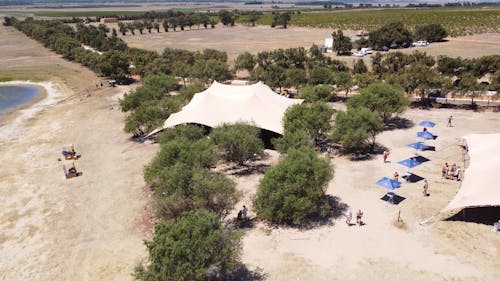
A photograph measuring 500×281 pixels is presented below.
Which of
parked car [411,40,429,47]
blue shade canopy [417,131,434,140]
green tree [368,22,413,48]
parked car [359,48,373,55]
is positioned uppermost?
green tree [368,22,413,48]

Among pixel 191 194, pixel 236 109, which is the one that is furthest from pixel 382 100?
pixel 191 194

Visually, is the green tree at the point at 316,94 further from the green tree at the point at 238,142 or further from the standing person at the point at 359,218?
the standing person at the point at 359,218

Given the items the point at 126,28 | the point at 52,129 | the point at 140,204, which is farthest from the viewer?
the point at 126,28

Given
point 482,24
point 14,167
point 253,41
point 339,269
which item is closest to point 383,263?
point 339,269

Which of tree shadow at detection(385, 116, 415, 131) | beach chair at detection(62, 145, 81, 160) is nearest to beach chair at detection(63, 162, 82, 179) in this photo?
beach chair at detection(62, 145, 81, 160)

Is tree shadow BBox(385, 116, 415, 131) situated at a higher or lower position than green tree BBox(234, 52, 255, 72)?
lower

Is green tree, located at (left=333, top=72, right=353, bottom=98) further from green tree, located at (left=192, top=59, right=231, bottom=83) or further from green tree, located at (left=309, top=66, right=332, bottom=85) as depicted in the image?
green tree, located at (left=192, top=59, right=231, bottom=83)

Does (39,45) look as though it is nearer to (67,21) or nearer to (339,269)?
(67,21)
